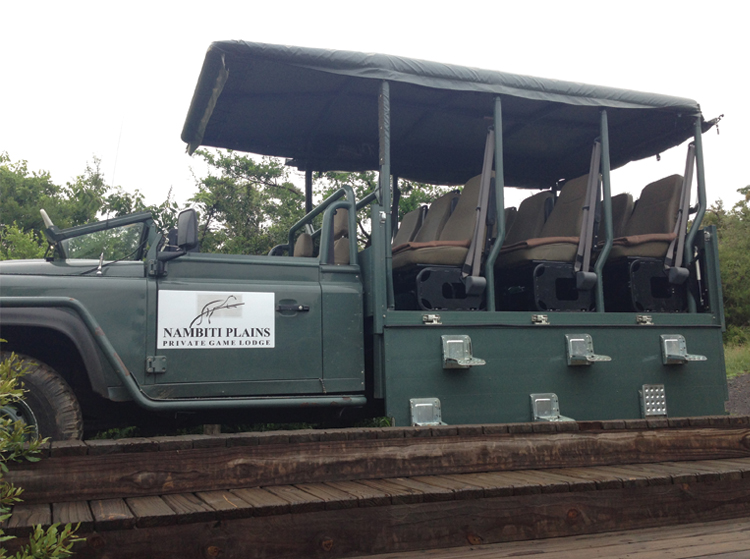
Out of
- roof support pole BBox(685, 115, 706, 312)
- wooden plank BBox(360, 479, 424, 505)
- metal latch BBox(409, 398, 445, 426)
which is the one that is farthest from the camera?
roof support pole BBox(685, 115, 706, 312)

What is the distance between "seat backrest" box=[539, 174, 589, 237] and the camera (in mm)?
5770

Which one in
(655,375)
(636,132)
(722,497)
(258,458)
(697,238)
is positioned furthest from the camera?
(636,132)

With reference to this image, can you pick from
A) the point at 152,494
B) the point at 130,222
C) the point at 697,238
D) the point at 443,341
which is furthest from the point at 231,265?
the point at 697,238

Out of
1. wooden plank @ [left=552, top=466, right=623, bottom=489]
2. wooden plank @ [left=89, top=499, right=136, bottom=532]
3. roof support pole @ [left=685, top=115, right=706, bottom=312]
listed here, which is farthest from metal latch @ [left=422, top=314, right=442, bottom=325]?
wooden plank @ [left=89, top=499, right=136, bottom=532]

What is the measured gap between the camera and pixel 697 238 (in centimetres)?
575

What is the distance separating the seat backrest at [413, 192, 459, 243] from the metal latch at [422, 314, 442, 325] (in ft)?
5.06

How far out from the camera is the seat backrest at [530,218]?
6.46 meters

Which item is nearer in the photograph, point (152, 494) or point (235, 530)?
point (235, 530)

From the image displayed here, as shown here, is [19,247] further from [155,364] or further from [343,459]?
[343,459]

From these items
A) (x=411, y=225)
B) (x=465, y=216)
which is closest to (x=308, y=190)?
(x=411, y=225)

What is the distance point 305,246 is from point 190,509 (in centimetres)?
421

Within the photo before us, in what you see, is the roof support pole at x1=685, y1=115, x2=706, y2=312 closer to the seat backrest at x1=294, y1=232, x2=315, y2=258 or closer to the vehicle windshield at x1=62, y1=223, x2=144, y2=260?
the seat backrest at x1=294, y1=232, x2=315, y2=258

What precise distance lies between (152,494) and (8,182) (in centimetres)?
3405

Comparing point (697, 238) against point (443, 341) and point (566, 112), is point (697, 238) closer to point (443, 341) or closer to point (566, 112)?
point (566, 112)
